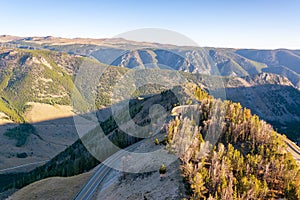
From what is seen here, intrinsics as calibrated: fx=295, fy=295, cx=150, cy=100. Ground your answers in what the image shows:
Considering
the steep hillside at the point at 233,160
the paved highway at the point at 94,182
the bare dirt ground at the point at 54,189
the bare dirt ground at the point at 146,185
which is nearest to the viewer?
the steep hillside at the point at 233,160

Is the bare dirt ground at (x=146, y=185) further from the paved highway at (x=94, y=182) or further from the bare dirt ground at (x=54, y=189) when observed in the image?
the bare dirt ground at (x=54, y=189)

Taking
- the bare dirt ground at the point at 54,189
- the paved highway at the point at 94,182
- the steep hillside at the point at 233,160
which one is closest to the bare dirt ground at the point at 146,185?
the steep hillside at the point at 233,160

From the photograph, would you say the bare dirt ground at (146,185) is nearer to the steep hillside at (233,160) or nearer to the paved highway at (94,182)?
the steep hillside at (233,160)

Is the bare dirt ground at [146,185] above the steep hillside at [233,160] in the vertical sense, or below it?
below

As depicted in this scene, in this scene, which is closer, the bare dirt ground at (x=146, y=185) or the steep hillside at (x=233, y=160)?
the steep hillside at (x=233, y=160)

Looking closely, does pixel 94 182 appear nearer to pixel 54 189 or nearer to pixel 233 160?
pixel 54 189

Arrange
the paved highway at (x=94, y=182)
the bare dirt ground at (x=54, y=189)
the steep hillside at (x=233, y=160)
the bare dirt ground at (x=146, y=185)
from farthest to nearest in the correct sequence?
the bare dirt ground at (x=54, y=189) < the paved highway at (x=94, y=182) < the bare dirt ground at (x=146, y=185) < the steep hillside at (x=233, y=160)

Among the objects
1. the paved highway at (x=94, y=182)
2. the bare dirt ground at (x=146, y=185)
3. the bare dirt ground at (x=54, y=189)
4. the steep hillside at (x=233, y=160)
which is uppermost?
the steep hillside at (x=233, y=160)

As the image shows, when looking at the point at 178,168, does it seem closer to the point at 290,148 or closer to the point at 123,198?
the point at 123,198

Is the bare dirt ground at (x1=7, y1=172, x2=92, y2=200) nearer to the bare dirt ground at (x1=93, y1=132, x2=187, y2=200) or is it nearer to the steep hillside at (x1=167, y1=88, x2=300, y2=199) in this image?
the bare dirt ground at (x1=93, y1=132, x2=187, y2=200)
